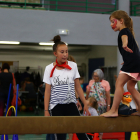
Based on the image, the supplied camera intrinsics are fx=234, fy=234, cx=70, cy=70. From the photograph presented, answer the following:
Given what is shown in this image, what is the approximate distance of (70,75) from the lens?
2.91m

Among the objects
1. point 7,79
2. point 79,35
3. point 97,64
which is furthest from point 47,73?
point 97,64

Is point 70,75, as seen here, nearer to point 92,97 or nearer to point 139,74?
point 139,74

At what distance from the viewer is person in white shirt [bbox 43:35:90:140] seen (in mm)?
2828

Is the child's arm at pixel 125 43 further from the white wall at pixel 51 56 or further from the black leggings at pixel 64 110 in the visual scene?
the white wall at pixel 51 56

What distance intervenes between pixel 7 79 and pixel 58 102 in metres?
2.94

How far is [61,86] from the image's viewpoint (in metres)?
2.86

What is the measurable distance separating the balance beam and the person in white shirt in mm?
473

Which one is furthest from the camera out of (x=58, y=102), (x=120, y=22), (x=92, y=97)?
(x=92, y=97)

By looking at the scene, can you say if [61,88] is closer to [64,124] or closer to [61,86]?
[61,86]

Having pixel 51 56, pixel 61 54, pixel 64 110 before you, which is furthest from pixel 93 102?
pixel 51 56

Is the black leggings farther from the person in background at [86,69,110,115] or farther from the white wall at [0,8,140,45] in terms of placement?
the white wall at [0,8,140,45]

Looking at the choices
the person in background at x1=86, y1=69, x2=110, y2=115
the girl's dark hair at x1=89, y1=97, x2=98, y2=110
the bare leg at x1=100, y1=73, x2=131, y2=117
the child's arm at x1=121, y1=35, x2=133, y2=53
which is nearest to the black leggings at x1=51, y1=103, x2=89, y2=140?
the bare leg at x1=100, y1=73, x2=131, y2=117

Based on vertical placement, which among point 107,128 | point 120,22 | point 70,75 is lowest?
point 107,128

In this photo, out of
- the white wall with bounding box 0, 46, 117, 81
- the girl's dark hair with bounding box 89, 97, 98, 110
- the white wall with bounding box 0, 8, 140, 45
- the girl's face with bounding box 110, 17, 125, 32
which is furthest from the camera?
the white wall with bounding box 0, 46, 117, 81
